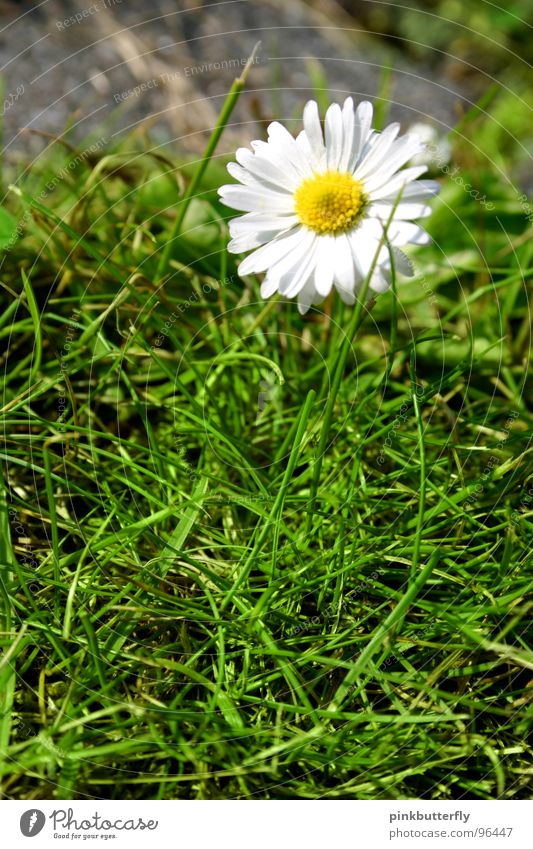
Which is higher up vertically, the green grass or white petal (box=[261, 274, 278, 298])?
white petal (box=[261, 274, 278, 298])

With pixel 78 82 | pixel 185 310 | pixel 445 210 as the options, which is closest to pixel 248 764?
pixel 185 310

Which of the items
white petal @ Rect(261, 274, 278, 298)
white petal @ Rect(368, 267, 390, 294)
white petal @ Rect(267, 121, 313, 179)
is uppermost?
white petal @ Rect(267, 121, 313, 179)

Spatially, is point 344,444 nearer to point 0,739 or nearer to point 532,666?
point 532,666

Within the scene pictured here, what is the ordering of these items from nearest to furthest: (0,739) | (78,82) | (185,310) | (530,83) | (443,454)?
(0,739) < (443,454) < (185,310) < (78,82) < (530,83)

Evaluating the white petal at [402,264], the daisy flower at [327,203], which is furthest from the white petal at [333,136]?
the white petal at [402,264]

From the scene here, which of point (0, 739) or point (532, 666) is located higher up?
point (532, 666)

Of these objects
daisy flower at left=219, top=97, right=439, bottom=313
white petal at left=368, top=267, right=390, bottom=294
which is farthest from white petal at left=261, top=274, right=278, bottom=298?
Result: white petal at left=368, top=267, right=390, bottom=294

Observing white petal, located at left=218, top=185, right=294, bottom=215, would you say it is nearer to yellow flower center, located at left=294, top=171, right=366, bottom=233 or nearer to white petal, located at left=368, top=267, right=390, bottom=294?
yellow flower center, located at left=294, top=171, right=366, bottom=233
